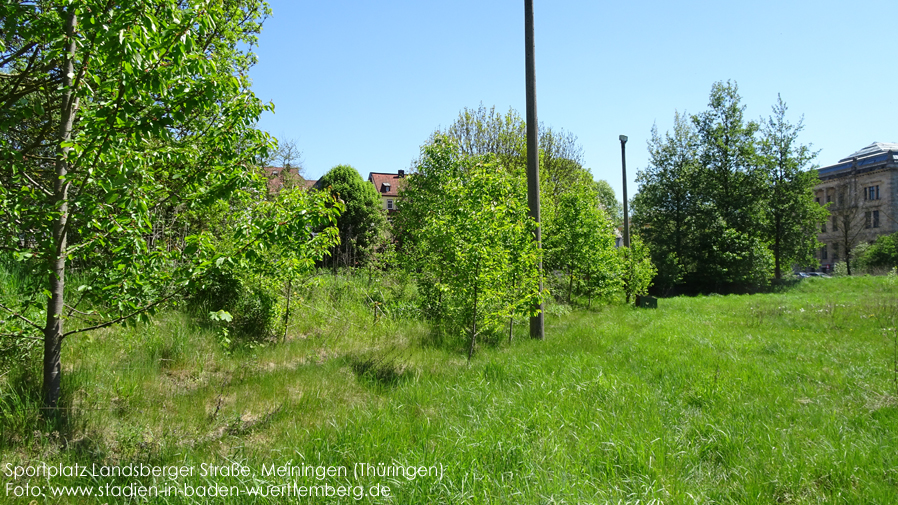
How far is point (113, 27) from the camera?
3.23m

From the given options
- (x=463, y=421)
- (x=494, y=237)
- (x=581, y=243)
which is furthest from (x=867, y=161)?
(x=463, y=421)

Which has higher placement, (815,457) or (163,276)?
(163,276)

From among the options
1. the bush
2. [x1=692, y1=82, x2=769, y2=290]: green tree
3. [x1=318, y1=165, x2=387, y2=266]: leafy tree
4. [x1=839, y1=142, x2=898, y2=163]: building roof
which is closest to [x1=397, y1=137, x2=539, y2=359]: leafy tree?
the bush

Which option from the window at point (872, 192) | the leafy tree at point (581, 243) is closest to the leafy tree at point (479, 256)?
the leafy tree at point (581, 243)

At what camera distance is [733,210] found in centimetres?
2944

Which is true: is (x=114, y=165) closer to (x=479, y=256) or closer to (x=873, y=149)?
(x=479, y=256)

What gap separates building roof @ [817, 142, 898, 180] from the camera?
51188 mm

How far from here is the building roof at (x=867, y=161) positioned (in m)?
51.2

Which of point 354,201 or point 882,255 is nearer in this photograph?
point 354,201

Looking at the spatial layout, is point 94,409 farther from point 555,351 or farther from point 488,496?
point 555,351

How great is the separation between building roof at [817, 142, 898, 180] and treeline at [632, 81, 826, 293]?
28.8m

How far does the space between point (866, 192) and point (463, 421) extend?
222 ft

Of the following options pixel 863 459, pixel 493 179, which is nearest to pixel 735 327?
pixel 493 179

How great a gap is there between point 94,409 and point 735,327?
1262 cm
